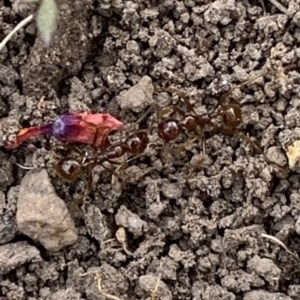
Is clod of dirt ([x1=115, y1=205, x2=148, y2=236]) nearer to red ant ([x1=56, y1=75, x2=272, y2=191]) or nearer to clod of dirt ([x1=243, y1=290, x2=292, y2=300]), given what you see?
red ant ([x1=56, y1=75, x2=272, y2=191])

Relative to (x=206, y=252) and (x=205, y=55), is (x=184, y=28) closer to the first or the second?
(x=205, y=55)

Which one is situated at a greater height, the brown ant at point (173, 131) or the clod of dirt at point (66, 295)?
the brown ant at point (173, 131)

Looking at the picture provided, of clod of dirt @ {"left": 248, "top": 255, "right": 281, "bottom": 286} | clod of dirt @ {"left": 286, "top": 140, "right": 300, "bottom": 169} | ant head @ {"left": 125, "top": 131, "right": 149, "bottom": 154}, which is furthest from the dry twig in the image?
clod of dirt @ {"left": 248, "top": 255, "right": 281, "bottom": 286}

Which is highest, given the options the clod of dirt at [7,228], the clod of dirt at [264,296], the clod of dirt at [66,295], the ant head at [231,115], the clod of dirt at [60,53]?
the clod of dirt at [60,53]

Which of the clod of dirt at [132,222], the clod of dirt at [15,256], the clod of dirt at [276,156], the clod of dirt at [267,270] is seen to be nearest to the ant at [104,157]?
the clod of dirt at [132,222]

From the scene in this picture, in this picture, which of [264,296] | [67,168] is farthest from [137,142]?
[264,296]

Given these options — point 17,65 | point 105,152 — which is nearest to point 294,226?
point 105,152

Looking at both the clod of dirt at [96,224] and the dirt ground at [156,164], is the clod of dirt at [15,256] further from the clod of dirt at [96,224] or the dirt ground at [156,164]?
the clod of dirt at [96,224]

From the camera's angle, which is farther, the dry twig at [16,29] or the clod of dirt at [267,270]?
the dry twig at [16,29]
